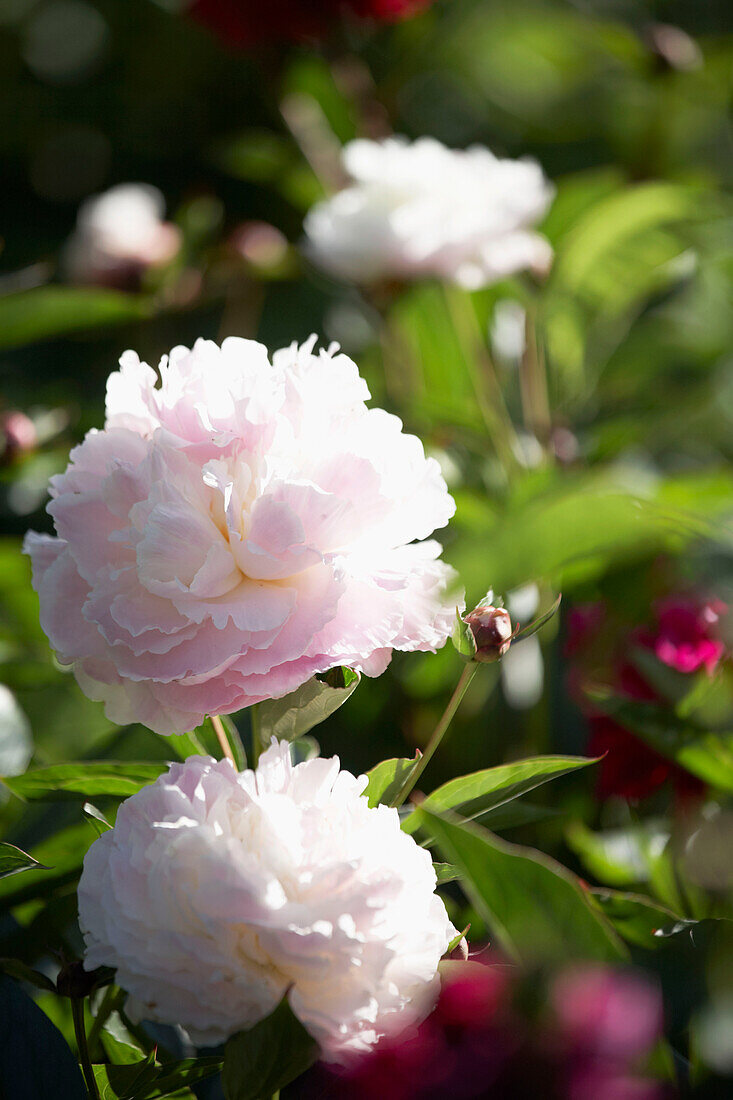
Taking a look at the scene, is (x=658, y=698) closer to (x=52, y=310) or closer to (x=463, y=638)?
(x=463, y=638)

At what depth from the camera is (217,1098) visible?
1.05 feet

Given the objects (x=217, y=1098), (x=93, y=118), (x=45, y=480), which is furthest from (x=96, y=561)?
(x=93, y=118)

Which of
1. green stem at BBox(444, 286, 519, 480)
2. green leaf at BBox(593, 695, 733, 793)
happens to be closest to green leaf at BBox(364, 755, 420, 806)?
green leaf at BBox(593, 695, 733, 793)

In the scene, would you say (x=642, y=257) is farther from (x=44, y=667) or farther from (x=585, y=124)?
(x=44, y=667)

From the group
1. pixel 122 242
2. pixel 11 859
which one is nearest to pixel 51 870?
pixel 11 859

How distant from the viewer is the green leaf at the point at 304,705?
29cm

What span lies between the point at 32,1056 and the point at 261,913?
0.12 meters

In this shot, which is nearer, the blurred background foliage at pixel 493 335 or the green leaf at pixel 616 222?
the blurred background foliage at pixel 493 335

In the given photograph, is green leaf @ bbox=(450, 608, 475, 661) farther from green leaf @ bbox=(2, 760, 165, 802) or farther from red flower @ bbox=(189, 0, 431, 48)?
red flower @ bbox=(189, 0, 431, 48)

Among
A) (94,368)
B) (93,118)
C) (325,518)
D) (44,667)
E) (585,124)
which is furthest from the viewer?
(93,118)

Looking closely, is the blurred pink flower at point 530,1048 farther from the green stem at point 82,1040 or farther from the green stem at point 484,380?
the green stem at point 484,380

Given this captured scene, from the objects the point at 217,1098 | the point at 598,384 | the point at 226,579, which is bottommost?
the point at 598,384

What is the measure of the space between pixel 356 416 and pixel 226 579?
0.06 metres

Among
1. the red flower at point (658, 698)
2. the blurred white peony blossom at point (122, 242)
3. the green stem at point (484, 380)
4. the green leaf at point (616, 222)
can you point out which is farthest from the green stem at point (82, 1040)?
the blurred white peony blossom at point (122, 242)
